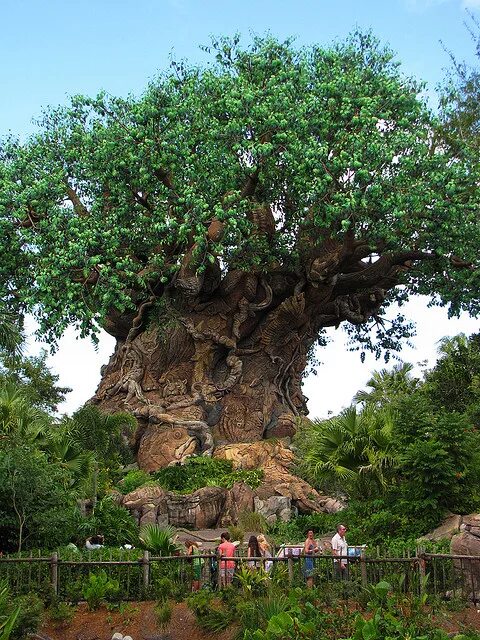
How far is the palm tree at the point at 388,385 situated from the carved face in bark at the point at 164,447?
6917 mm

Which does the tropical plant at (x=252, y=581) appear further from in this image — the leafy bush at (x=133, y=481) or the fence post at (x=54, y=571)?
the leafy bush at (x=133, y=481)

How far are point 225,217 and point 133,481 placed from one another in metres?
8.29

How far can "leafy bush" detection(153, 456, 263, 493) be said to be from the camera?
25516 millimetres

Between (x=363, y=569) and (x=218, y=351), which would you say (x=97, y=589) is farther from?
(x=218, y=351)

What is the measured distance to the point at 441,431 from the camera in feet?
57.7

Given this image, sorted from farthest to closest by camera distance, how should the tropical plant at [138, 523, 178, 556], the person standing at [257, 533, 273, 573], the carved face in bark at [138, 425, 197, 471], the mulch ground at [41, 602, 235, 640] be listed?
the carved face in bark at [138, 425, 197, 471] < the tropical plant at [138, 523, 178, 556] < the person standing at [257, 533, 273, 573] < the mulch ground at [41, 602, 235, 640]

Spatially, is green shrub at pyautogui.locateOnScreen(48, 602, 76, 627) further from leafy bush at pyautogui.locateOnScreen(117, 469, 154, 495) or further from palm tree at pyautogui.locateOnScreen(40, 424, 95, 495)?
leafy bush at pyautogui.locateOnScreen(117, 469, 154, 495)

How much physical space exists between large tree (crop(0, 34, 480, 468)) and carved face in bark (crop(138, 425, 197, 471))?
0.07 meters

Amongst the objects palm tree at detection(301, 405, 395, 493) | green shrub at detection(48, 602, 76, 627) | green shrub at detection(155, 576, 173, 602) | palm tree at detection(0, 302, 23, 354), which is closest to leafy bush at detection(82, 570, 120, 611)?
green shrub at detection(48, 602, 76, 627)

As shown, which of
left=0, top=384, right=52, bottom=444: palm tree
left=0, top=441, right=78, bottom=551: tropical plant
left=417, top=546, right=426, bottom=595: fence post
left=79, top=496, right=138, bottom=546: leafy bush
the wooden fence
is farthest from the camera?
left=0, top=384, right=52, bottom=444: palm tree

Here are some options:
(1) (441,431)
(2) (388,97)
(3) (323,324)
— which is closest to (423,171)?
(2) (388,97)

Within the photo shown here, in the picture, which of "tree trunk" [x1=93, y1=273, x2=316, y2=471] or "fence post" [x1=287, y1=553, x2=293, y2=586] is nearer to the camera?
"fence post" [x1=287, y1=553, x2=293, y2=586]

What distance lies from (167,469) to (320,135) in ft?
36.6

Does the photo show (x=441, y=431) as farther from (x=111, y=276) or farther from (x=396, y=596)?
(x=111, y=276)
